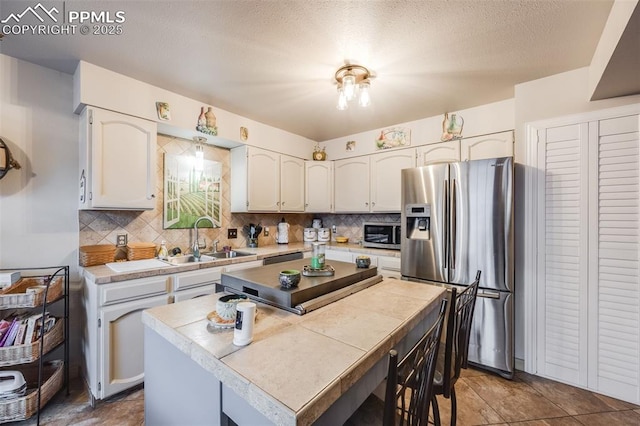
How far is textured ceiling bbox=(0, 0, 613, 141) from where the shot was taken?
144 centimetres

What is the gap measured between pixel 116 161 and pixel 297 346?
205 cm

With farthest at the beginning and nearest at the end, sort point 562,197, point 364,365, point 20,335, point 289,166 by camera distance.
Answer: point 289,166 → point 562,197 → point 20,335 → point 364,365

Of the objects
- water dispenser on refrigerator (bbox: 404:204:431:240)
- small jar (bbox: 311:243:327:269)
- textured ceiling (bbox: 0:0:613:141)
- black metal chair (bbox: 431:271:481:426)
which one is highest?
textured ceiling (bbox: 0:0:613:141)

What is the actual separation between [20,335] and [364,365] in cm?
214

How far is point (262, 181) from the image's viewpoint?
10.3ft

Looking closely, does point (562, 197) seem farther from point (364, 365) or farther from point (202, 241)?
point (202, 241)

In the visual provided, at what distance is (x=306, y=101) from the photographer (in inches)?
100

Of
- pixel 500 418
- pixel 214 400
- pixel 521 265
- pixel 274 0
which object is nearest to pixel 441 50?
pixel 274 0

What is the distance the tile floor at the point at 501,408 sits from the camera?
168 centimetres

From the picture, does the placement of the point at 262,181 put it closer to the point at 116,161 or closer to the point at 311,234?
the point at 311,234

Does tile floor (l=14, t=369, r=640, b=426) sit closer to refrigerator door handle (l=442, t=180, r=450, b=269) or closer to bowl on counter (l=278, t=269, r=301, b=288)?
refrigerator door handle (l=442, t=180, r=450, b=269)

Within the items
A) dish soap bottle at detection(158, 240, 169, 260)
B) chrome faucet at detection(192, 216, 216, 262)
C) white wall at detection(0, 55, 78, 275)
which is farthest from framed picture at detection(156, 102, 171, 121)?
dish soap bottle at detection(158, 240, 169, 260)

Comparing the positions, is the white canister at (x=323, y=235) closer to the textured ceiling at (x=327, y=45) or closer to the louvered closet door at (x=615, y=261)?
the textured ceiling at (x=327, y=45)

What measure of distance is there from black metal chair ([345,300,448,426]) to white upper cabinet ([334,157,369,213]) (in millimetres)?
2579
